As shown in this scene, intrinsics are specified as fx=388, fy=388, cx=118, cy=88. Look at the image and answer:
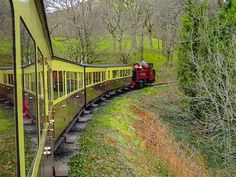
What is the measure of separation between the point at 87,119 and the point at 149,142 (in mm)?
2666

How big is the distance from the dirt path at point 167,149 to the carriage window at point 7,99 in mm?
11281

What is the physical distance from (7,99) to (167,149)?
13647mm

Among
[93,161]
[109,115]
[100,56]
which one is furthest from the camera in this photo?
[100,56]

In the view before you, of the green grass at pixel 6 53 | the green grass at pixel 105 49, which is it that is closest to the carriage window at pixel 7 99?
the green grass at pixel 6 53

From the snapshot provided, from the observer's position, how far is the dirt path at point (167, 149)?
43.9ft

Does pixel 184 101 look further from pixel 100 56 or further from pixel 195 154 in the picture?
pixel 100 56

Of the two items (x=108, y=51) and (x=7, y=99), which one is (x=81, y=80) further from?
(x=108, y=51)

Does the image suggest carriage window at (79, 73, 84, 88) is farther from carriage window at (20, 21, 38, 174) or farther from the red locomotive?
the red locomotive

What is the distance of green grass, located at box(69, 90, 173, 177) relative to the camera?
31.0ft

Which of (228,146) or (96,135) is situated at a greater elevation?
(96,135)

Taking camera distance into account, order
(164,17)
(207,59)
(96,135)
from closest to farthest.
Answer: (96,135) → (207,59) → (164,17)

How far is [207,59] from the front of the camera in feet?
61.5

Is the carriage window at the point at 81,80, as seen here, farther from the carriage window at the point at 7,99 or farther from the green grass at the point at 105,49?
the green grass at the point at 105,49

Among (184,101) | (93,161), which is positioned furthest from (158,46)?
(93,161)
